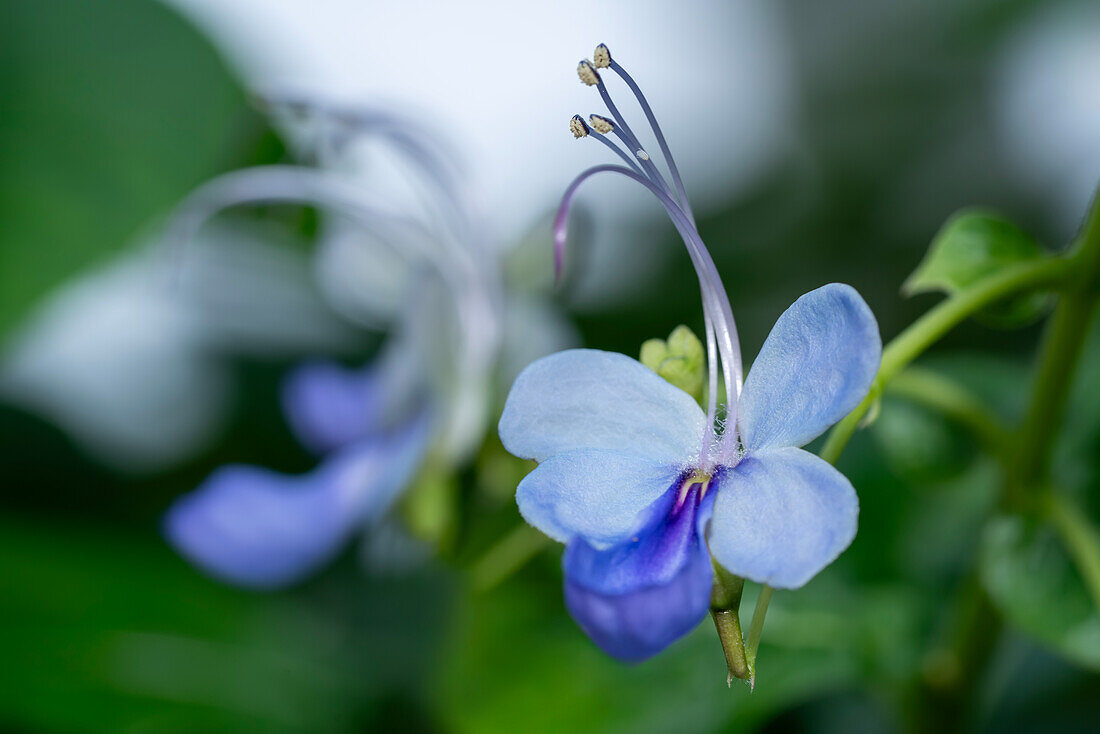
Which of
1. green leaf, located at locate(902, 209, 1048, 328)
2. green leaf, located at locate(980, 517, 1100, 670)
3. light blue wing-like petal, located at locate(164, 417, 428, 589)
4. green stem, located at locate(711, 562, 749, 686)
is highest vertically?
green leaf, located at locate(902, 209, 1048, 328)

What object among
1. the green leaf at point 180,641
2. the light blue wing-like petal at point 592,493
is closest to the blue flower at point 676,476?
the light blue wing-like petal at point 592,493

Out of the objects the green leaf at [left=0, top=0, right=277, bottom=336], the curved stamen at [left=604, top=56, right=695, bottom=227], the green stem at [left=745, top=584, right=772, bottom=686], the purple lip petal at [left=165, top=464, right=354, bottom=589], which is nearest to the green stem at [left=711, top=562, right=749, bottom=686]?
the green stem at [left=745, top=584, right=772, bottom=686]

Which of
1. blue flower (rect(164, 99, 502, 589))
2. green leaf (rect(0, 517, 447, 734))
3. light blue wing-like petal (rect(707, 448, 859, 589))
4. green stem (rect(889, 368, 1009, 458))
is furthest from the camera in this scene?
green leaf (rect(0, 517, 447, 734))

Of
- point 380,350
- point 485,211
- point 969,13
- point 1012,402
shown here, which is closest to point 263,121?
point 380,350

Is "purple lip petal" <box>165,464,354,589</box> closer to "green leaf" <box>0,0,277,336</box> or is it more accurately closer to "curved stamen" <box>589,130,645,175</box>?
"curved stamen" <box>589,130,645,175</box>

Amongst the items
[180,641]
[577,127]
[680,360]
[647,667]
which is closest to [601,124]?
[577,127]

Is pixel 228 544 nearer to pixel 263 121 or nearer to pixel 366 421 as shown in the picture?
pixel 366 421
